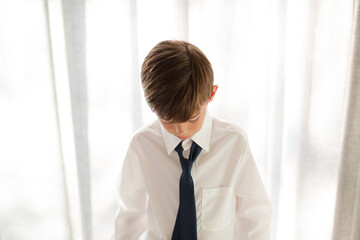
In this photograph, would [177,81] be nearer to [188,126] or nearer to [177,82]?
[177,82]

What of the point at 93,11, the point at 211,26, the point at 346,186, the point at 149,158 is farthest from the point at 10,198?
the point at 346,186

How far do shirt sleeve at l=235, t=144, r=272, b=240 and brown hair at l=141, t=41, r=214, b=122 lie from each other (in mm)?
321

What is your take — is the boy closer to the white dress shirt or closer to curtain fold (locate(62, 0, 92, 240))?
the white dress shirt

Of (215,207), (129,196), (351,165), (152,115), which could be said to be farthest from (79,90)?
(351,165)

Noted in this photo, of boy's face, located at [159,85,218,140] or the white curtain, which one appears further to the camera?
the white curtain

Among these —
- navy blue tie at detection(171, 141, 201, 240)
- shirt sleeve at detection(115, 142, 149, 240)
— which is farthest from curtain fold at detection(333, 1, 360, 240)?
shirt sleeve at detection(115, 142, 149, 240)

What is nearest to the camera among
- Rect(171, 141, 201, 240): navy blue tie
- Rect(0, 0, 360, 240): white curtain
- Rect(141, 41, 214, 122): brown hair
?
Rect(141, 41, 214, 122): brown hair

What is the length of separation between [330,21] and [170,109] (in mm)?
686

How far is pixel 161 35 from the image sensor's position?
4.23 ft

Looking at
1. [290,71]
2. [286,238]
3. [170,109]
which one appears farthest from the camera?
[286,238]

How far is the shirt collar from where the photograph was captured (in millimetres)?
1094

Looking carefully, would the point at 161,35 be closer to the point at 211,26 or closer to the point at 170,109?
the point at 211,26

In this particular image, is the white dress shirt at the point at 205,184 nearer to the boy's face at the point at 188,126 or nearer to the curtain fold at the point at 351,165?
the boy's face at the point at 188,126

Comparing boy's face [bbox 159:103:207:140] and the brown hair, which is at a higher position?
the brown hair
